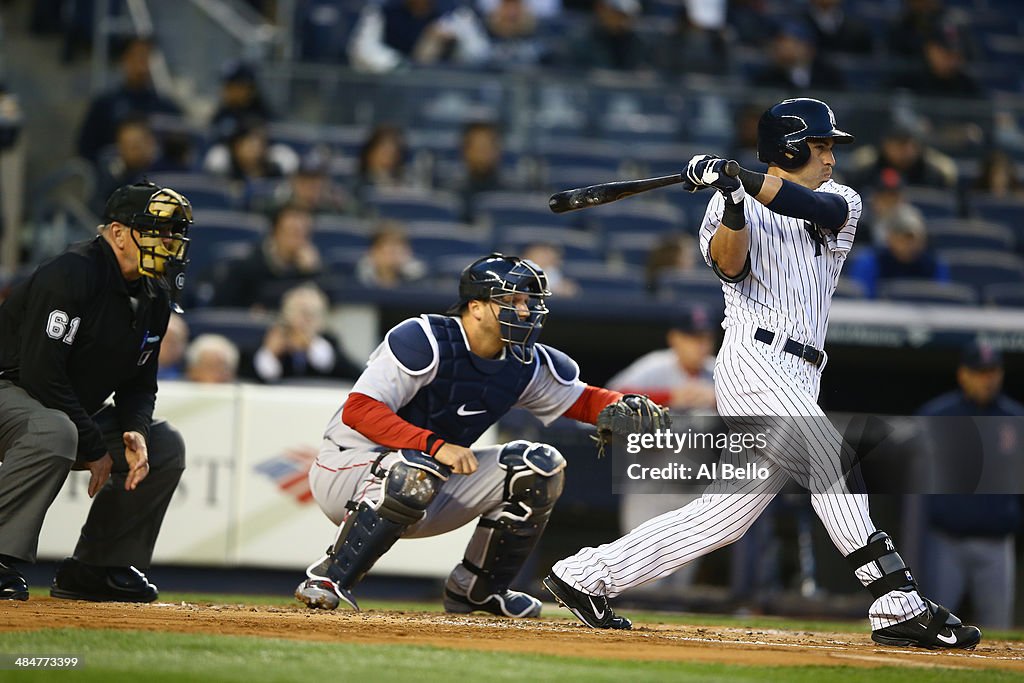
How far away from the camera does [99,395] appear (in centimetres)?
532

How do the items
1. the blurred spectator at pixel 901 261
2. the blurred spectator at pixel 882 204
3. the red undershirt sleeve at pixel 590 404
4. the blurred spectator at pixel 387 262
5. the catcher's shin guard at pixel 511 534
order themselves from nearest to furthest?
the catcher's shin guard at pixel 511 534 < the red undershirt sleeve at pixel 590 404 < the blurred spectator at pixel 387 262 < the blurred spectator at pixel 901 261 < the blurred spectator at pixel 882 204

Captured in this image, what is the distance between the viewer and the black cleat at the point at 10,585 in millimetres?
4945

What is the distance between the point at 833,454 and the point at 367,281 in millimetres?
4851

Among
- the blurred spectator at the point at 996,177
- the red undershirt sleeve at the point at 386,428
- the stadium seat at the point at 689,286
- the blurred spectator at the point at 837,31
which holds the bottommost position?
the red undershirt sleeve at the point at 386,428

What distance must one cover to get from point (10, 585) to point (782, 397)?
108 inches

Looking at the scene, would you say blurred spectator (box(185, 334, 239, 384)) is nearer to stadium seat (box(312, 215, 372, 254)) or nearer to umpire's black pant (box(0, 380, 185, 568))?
stadium seat (box(312, 215, 372, 254))

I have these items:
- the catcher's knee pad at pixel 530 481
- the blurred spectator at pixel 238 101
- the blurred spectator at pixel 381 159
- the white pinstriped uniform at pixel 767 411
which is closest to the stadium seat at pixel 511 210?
the blurred spectator at pixel 381 159

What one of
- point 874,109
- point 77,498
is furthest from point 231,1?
point 77,498

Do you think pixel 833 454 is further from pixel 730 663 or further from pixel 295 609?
pixel 295 609

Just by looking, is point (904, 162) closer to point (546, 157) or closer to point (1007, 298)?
point (1007, 298)

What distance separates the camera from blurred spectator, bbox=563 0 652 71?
11992mm

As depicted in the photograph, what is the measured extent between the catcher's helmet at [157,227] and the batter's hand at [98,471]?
62 cm

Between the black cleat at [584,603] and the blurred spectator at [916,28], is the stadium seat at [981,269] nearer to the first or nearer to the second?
the blurred spectator at [916,28]

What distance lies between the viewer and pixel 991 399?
7.93 meters
